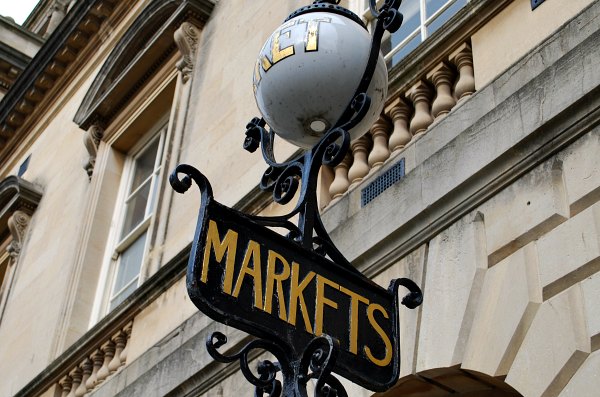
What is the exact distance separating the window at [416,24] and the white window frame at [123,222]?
3.15 meters

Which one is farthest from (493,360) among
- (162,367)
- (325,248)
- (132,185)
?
(132,185)

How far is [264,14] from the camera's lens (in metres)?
9.84

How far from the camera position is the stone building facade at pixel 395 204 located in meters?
4.72

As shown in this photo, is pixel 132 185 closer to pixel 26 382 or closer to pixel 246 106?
pixel 26 382

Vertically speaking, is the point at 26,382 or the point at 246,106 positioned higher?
the point at 246,106

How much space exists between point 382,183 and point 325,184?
831mm

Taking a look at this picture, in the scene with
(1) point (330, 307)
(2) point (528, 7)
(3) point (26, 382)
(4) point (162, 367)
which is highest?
(3) point (26, 382)

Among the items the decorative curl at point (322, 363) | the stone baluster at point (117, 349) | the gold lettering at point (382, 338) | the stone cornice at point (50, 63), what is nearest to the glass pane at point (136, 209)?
the stone baluster at point (117, 349)

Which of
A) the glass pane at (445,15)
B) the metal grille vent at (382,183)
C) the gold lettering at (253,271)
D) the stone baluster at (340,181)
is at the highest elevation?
the glass pane at (445,15)

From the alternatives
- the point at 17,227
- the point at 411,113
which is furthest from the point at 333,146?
the point at 17,227

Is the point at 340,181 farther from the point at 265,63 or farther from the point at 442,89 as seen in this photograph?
the point at 265,63

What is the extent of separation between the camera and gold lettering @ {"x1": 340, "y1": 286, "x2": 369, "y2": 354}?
335cm

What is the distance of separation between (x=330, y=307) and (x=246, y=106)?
5.95 meters

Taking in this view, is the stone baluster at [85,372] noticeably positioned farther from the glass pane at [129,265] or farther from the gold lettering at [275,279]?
the gold lettering at [275,279]
